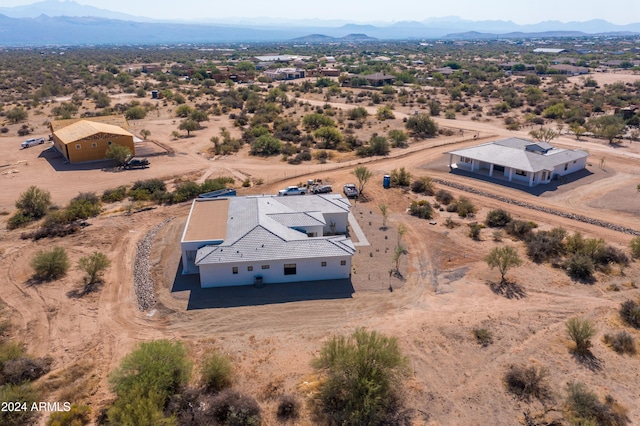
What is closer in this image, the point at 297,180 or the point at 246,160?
the point at 297,180

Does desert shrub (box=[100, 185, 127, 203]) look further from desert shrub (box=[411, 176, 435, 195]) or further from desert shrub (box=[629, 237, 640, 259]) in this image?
desert shrub (box=[629, 237, 640, 259])

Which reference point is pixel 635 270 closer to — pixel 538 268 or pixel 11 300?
pixel 538 268

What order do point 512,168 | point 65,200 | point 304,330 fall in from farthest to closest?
point 512,168, point 65,200, point 304,330

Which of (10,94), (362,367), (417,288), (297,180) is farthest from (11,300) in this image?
(10,94)

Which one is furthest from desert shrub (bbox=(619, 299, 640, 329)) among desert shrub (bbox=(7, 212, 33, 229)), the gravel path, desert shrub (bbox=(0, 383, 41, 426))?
desert shrub (bbox=(7, 212, 33, 229))

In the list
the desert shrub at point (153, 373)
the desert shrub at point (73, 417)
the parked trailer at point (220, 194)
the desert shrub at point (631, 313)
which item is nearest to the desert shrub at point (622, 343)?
the desert shrub at point (631, 313)

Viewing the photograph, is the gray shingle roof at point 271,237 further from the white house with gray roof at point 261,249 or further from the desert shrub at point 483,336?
the desert shrub at point 483,336
